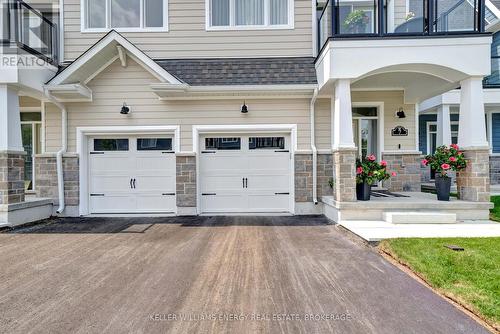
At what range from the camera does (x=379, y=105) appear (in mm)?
8078

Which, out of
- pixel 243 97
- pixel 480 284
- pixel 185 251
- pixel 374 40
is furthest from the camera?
pixel 243 97

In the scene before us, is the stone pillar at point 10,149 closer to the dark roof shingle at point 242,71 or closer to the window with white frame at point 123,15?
the window with white frame at point 123,15

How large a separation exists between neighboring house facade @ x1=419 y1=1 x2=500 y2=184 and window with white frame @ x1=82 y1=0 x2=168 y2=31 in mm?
10781

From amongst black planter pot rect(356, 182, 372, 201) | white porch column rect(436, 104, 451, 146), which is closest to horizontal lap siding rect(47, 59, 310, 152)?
black planter pot rect(356, 182, 372, 201)

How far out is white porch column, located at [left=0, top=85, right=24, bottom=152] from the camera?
6457mm

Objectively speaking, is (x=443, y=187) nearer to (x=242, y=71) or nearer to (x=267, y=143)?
(x=267, y=143)

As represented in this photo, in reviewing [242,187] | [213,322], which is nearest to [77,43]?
[242,187]

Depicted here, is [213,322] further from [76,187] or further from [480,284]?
[76,187]

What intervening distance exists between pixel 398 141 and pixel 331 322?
672 cm

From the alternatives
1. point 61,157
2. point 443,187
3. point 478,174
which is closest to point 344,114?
point 443,187

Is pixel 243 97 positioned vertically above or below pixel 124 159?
above

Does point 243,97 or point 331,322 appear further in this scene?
point 243,97

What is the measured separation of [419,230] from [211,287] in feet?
13.9

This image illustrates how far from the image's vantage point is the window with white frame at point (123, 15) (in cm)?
815
